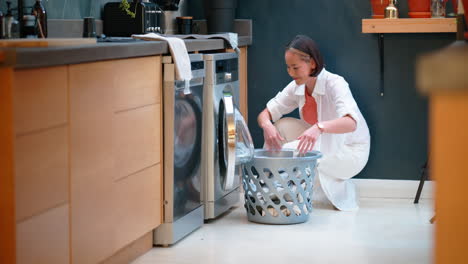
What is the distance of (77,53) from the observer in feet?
7.79

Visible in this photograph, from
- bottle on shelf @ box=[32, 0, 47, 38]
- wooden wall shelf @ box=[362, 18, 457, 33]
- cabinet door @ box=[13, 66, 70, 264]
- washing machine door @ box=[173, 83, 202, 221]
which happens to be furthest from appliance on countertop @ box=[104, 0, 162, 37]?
cabinet door @ box=[13, 66, 70, 264]

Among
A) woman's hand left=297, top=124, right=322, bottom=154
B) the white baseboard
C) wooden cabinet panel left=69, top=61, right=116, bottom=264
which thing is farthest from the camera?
the white baseboard

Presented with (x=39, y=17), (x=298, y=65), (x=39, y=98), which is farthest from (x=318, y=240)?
(x=39, y=98)

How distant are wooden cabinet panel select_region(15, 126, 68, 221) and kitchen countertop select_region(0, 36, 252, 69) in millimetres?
202

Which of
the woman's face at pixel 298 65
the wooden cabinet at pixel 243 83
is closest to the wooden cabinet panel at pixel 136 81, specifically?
the woman's face at pixel 298 65

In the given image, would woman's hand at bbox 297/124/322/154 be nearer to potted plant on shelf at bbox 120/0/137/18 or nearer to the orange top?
the orange top

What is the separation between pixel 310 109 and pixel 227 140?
0.82 metres

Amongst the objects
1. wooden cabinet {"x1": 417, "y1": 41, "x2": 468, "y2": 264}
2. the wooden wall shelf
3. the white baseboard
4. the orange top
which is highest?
the wooden wall shelf

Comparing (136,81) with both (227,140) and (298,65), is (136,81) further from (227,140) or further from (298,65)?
(298,65)

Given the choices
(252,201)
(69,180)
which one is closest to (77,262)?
(69,180)

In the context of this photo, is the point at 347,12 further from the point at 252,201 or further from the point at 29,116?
the point at 29,116

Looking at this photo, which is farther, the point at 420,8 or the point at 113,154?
the point at 420,8

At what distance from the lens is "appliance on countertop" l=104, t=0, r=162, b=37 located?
3.75 m

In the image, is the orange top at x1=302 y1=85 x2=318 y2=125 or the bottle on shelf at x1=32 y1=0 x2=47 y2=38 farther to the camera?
the orange top at x1=302 y1=85 x2=318 y2=125
